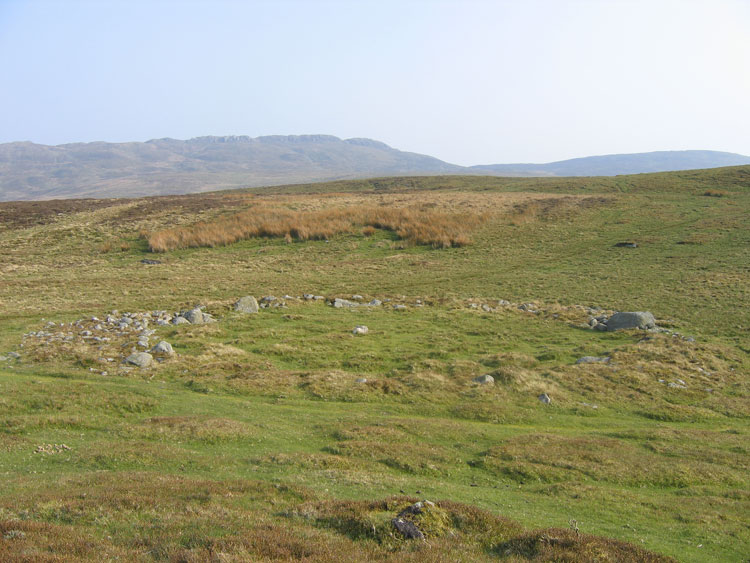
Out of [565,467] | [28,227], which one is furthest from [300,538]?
[28,227]

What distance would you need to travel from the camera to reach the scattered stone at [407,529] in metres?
7.37

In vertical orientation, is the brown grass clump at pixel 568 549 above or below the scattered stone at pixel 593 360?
above

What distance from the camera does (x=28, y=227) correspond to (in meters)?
56.2

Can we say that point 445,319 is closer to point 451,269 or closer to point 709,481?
point 451,269

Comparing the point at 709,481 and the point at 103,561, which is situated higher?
the point at 103,561

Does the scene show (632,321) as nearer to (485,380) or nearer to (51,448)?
A: (485,380)

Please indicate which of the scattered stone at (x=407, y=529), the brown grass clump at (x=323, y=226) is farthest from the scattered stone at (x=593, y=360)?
the brown grass clump at (x=323, y=226)

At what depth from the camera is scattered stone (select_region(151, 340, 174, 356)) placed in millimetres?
21266

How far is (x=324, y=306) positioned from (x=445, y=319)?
24.8 feet

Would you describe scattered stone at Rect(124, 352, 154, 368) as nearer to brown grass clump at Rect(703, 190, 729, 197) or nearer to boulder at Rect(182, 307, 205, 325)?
boulder at Rect(182, 307, 205, 325)

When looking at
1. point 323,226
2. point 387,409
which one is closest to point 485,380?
point 387,409

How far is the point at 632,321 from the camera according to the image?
25.4m

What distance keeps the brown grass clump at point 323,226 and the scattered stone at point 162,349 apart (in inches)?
1145

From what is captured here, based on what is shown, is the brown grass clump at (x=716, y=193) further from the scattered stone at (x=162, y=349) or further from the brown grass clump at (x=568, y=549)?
the brown grass clump at (x=568, y=549)
